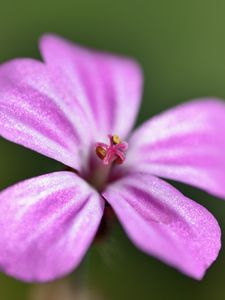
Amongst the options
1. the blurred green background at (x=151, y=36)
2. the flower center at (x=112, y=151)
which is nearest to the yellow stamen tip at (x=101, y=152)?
the flower center at (x=112, y=151)

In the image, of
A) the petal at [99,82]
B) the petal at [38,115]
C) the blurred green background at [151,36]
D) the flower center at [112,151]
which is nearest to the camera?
the petal at [38,115]

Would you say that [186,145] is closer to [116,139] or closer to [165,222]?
[116,139]

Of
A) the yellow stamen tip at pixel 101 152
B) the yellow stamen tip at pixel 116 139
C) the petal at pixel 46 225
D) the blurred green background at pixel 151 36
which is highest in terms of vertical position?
the yellow stamen tip at pixel 116 139

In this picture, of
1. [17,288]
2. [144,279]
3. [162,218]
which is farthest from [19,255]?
[144,279]

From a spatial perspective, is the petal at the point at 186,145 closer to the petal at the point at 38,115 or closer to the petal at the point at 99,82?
the petal at the point at 99,82

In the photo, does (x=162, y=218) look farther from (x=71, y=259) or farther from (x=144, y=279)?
(x=144, y=279)

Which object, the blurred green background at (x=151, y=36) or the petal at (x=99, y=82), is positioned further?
the blurred green background at (x=151, y=36)

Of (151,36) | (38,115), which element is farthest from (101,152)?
(151,36)
